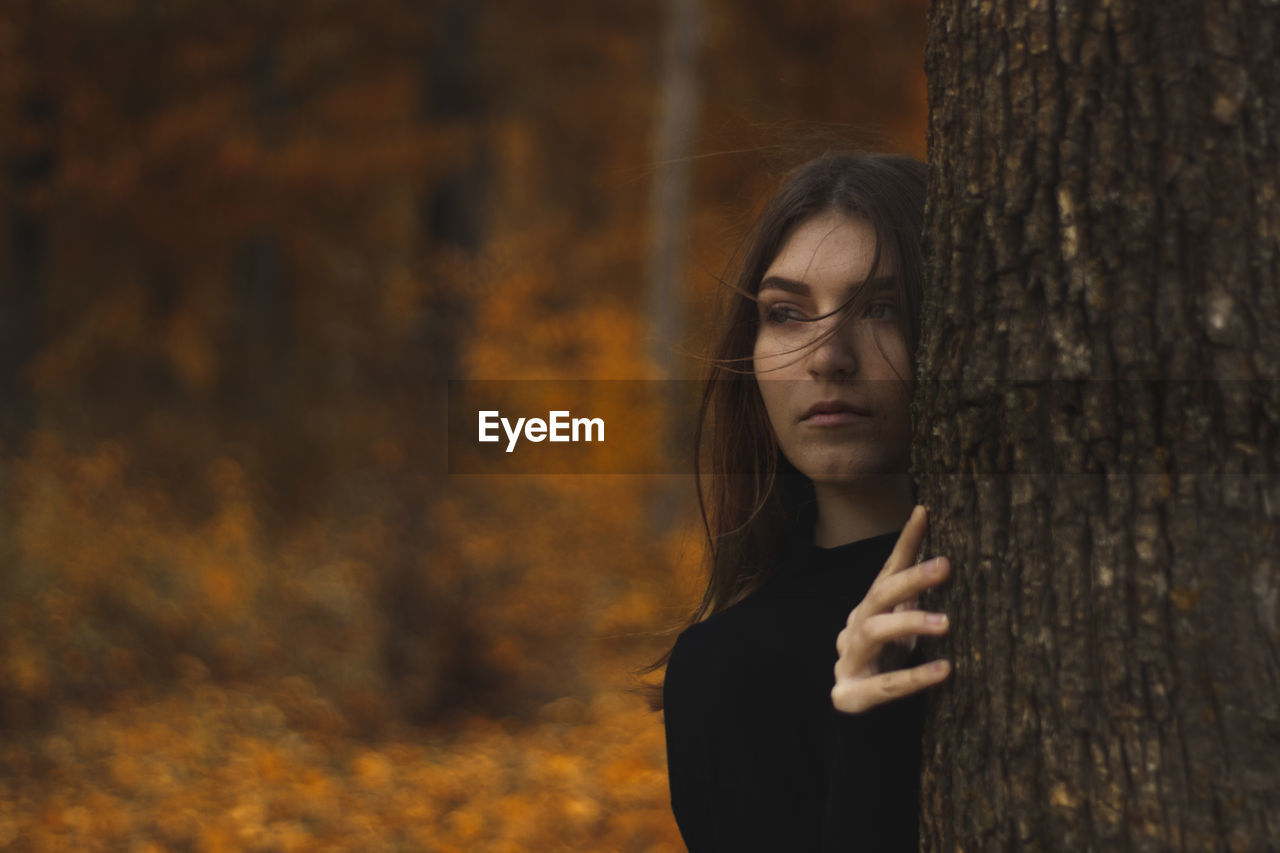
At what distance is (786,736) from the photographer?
6.44 feet

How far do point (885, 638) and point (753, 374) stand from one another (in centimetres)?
93

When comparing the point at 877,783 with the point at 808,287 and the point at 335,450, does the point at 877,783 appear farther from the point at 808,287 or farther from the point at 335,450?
the point at 335,450

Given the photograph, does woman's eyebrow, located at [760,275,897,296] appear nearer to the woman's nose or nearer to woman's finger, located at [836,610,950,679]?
the woman's nose

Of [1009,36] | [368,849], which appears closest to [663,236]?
[368,849]

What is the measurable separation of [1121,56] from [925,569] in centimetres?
70

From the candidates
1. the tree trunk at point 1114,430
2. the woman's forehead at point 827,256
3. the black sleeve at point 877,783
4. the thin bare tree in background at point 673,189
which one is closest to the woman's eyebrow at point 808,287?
the woman's forehead at point 827,256

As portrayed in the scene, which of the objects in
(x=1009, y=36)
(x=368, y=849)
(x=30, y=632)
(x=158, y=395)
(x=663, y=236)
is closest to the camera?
(x=1009, y=36)

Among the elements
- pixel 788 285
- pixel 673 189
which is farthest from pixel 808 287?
pixel 673 189

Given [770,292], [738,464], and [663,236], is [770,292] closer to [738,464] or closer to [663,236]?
[738,464]

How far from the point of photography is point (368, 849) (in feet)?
18.7

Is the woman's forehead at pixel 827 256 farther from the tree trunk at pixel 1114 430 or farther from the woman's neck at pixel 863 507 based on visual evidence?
the tree trunk at pixel 1114 430

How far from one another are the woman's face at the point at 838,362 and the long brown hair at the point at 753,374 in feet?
0.12

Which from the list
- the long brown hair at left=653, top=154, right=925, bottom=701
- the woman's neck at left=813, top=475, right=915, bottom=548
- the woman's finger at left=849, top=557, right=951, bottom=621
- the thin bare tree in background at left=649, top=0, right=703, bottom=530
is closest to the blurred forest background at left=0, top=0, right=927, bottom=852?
the thin bare tree in background at left=649, top=0, right=703, bottom=530

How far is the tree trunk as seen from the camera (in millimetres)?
1354
